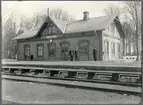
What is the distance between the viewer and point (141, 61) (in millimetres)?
2121

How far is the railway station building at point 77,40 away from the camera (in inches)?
122

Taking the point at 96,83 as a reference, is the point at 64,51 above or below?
above

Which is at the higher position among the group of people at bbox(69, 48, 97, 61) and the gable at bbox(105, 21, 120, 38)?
the gable at bbox(105, 21, 120, 38)

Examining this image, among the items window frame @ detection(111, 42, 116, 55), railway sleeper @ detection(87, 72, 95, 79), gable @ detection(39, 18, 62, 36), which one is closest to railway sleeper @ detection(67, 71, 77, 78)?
railway sleeper @ detection(87, 72, 95, 79)

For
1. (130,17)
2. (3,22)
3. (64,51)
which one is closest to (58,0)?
(3,22)

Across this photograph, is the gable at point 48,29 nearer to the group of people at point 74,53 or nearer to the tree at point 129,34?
the group of people at point 74,53

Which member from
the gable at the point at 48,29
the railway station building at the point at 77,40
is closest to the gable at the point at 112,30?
the railway station building at the point at 77,40

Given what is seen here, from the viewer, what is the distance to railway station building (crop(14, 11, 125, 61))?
3.09m

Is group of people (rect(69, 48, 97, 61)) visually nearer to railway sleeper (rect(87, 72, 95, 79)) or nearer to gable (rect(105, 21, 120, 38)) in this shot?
gable (rect(105, 21, 120, 38))

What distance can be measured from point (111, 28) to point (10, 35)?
1.88 metres

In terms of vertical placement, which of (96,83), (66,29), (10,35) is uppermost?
(66,29)

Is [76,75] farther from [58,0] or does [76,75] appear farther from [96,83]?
[58,0]

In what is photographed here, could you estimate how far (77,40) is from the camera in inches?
146

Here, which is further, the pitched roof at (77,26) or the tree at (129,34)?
the pitched roof at (77,26)
